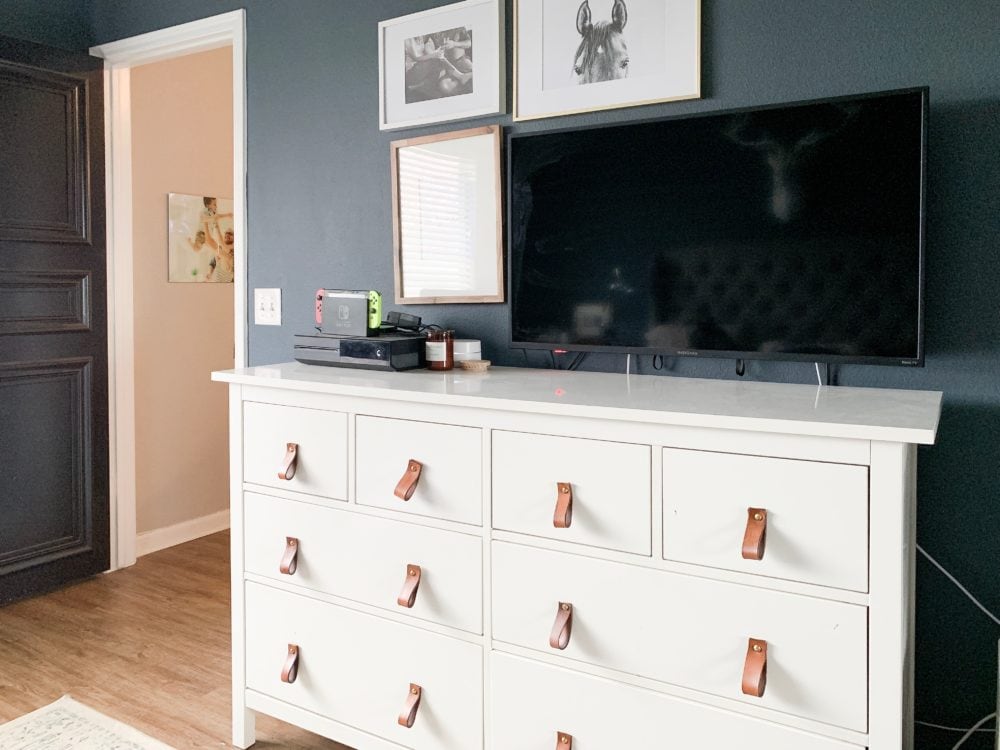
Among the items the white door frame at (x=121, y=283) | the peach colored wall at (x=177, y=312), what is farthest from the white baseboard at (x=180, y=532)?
the white door frame at (x=121, y=283)

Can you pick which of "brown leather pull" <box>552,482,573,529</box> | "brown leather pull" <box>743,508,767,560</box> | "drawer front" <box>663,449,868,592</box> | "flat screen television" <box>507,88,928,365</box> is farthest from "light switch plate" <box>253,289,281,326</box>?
"brown leather pull" <box>743,508,767,560</box>

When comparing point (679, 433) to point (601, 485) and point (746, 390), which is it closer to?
point (601, 485)

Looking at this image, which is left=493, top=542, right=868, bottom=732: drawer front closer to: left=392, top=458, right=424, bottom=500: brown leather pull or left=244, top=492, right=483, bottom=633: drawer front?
left=244, top=492, right=483, bottom=633: drawer front

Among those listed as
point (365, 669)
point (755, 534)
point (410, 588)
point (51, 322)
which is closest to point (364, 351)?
point (410, 588)

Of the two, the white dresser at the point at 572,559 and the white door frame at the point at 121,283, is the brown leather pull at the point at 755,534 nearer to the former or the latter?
the white dresser at the point at 572,559

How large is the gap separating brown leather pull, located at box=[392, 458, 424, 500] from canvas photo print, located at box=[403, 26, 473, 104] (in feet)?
3.81

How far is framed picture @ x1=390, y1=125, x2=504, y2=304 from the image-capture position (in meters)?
2.29

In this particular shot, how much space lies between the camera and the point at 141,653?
8.71 feet

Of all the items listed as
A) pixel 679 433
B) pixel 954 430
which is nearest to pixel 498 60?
pixel 679 433

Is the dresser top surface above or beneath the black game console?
beneath

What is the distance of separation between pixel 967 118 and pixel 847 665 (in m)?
1.16

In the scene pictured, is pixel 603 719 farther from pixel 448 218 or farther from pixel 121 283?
pixel 121 283

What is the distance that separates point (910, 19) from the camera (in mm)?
1744

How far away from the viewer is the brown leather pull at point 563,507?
1535 mm
